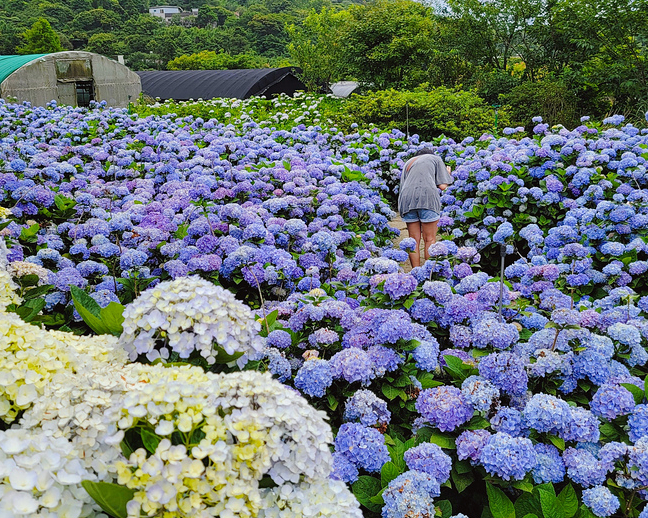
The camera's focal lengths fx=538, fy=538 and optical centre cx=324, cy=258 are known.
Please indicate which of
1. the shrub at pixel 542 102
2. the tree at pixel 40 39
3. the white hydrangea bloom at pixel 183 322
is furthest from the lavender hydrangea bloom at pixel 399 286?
the tree at pixel 40 39

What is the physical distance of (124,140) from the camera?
5848 millimetres

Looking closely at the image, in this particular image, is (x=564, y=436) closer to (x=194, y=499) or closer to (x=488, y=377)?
(x=488, y=377)

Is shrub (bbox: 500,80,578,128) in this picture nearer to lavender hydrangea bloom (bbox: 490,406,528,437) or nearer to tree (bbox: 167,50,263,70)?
lavender hydrangea bloom (bbox: 490,406,528,437)

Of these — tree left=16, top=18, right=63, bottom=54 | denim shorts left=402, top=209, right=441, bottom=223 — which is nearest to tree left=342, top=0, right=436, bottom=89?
denim shorts left=402, top=209, right=441, bottom=223

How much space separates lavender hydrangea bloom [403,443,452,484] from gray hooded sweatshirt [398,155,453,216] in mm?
3616

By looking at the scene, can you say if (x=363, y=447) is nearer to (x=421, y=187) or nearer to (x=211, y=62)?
(x=421, y=187)

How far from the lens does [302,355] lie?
221cm

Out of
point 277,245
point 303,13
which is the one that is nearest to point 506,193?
point 277,245

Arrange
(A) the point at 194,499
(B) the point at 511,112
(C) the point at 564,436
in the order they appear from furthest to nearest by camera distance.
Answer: (B) the point at 511,112, (C) the point at 564,436, (A) the point at 194,499

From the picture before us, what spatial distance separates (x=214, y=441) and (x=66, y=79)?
57.4 ft

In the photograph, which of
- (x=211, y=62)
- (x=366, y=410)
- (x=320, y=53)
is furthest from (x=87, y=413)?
(x=211, y=62)

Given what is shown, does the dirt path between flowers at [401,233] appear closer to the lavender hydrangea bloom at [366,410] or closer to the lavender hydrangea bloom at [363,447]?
the lavender hydrangea bloom at [366,410]

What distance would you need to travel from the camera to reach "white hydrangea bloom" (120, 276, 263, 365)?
136 cm

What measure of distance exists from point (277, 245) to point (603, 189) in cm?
291
